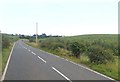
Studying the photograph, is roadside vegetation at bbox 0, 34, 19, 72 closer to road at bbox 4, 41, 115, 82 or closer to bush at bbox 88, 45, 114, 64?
road at bbox 4, 41, 115, 82

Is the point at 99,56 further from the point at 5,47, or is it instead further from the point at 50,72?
the point at 5,47

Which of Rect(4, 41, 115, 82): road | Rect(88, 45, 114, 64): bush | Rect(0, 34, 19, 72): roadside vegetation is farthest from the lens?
Rect(0, 34, 19, 72): roadside vegetation

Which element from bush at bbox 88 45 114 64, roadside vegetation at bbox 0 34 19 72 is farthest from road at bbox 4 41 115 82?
roadside vegetation at bbox 0 34 19 72

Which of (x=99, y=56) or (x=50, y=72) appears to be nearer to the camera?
(x=50, y=72)

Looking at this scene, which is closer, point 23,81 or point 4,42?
point 23,81

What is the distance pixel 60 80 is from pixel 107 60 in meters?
9.96

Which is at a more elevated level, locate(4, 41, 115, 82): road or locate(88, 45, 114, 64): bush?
locate(88, 45, 114, 64): bush

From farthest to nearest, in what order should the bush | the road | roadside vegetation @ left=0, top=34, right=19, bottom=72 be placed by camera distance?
roadside vegetation @ left=0, top=34, right=19, bottom=72, the bush, the road

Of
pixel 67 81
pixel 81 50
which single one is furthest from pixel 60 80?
pixel 81 50

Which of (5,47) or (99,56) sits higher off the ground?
(99,56)

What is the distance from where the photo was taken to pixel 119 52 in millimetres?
36750

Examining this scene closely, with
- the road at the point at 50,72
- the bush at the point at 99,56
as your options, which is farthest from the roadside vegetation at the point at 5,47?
the bush at the point at 99,56

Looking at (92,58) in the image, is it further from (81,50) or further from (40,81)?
(40,81)

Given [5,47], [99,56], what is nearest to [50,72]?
[99,56]
